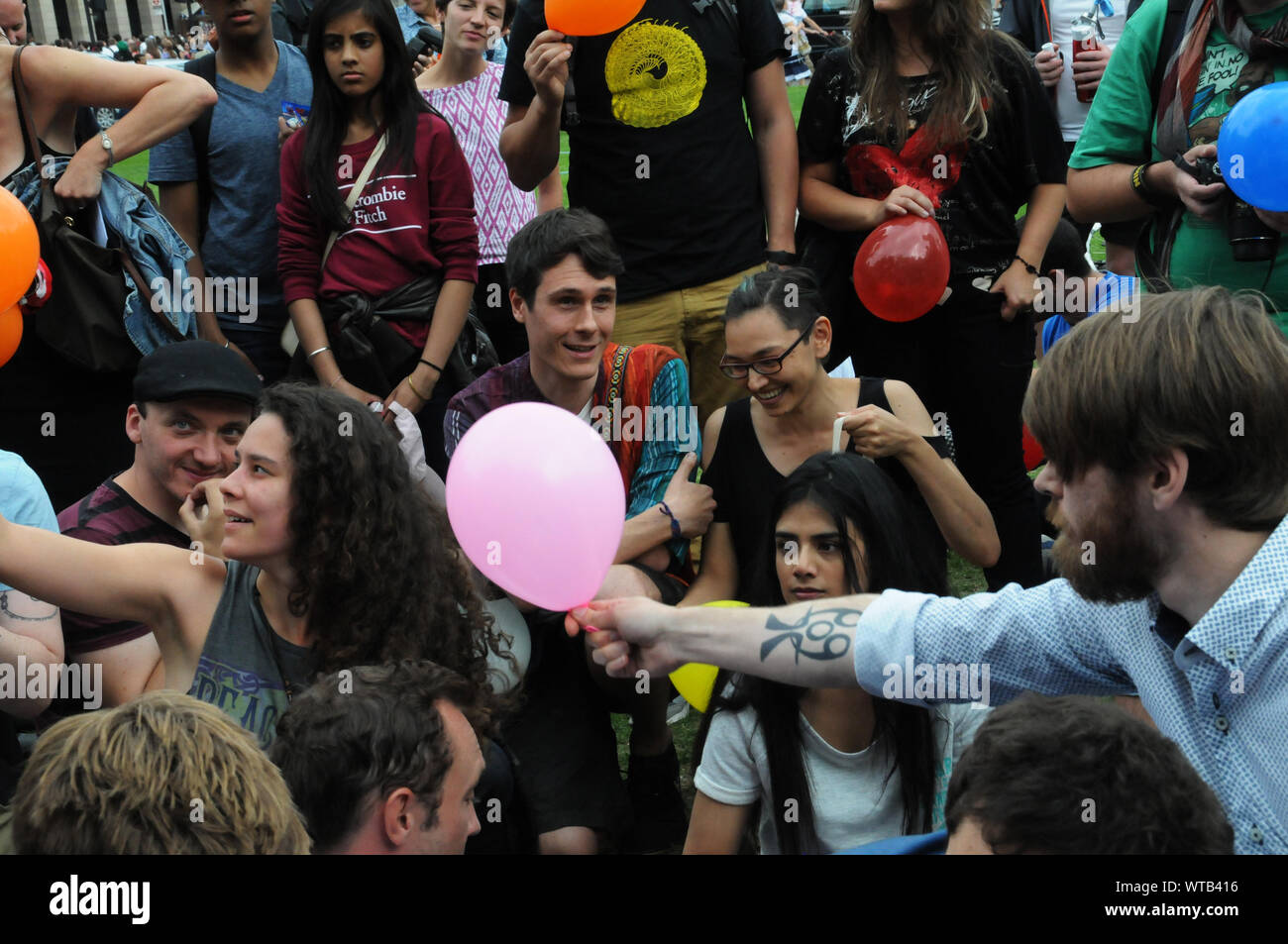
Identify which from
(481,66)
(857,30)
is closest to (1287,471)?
(857,30)

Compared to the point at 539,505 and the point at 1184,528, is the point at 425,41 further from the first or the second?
the point at 1184,528

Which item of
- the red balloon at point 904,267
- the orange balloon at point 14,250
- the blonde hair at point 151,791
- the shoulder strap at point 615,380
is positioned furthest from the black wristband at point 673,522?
the blonde hair at point 151,791

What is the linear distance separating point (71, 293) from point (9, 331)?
384 millimetres

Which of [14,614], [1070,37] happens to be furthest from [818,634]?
[1070,37]

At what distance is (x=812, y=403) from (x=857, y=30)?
4.09 feet

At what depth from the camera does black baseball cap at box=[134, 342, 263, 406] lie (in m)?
3.52

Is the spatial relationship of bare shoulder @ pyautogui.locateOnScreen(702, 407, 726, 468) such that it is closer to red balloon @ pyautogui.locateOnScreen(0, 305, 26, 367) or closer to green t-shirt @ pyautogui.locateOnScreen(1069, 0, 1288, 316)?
green t-shirt @ pyautogui.locateOnScreen(1069, 0, 1288, 316)

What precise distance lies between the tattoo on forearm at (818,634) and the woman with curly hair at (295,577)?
0.92 metres

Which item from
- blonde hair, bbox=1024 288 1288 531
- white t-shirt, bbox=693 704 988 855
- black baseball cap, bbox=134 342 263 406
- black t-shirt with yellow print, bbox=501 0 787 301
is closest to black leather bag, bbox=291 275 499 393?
black t-shirt with yellow print, bbox=501 0 787 301

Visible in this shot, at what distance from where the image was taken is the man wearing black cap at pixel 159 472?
334cm

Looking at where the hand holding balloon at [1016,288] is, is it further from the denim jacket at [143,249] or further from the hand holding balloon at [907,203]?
the denim jacket at [143,249]

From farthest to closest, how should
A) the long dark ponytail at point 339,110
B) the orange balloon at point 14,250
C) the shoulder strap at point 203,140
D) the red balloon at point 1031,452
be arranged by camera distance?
the red balloon at point 1031,452
the shoulder strap at point 203,140
the long dark ponytail at point 339,110
the orange balloon at point 14,250

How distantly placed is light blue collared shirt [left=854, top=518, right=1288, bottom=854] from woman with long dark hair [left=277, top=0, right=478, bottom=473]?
243 cm

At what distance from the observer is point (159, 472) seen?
11.5ft
